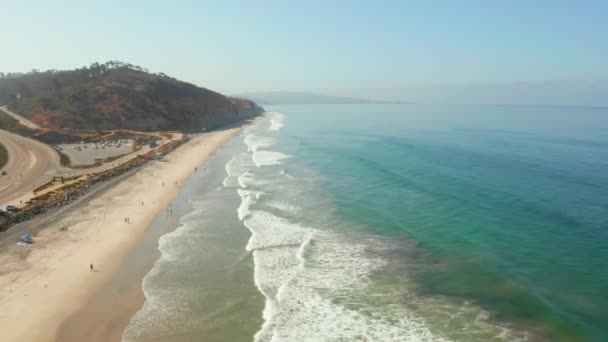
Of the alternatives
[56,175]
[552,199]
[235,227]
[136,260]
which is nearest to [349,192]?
[235,227]

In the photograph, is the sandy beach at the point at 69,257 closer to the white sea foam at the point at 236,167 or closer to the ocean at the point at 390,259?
the ocean at the point at 390,259

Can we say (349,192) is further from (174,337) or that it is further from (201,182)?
(174,337)

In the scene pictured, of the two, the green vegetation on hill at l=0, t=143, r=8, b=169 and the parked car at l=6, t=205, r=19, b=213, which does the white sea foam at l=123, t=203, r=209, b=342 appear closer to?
the parked car at l=6, t=205, r=19, b=213

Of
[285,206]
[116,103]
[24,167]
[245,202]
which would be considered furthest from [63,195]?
[116,103]

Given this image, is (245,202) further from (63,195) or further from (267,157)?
(267,157)

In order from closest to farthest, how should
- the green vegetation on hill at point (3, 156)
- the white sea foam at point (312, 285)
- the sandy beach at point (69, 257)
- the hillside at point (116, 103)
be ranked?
1. the white sea foam at point (312, 285)
2. the sandy beach at point (69, 257)
3. the green vegetation on hill at point (3, 156)
4. the hillside at point (116, 103)

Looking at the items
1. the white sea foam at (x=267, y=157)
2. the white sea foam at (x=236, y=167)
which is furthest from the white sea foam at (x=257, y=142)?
the white sea foam at (x=236, y=167)

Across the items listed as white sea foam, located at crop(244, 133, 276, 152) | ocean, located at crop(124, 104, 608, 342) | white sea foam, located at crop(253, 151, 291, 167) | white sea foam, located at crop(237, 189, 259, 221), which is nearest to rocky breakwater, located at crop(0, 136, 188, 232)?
ocean, located at crop(124, 104, 608, 342)
